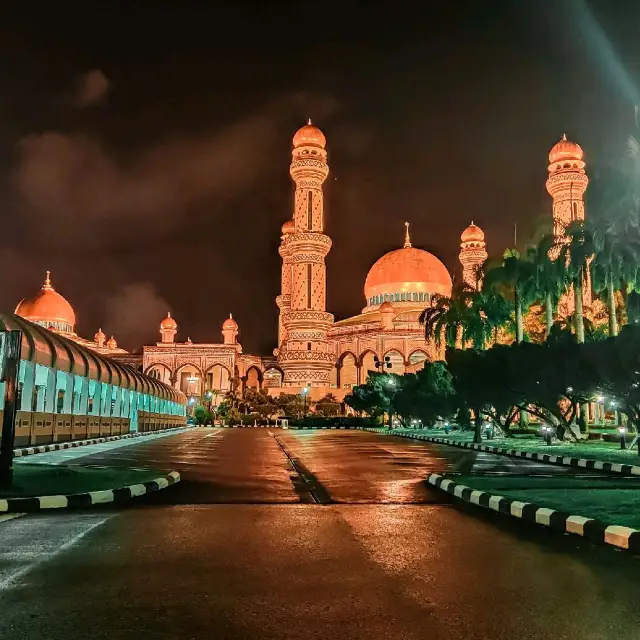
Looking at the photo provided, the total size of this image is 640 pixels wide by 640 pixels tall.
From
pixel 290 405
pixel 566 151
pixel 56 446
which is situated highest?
pixel 566 151

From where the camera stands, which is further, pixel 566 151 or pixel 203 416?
pixel 203 416

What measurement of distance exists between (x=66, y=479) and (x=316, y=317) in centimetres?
6040

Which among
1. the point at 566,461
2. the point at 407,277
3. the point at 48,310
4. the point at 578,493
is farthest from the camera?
the point at 48,310

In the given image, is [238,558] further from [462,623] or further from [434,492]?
[434,492]

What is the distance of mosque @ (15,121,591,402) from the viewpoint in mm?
70312

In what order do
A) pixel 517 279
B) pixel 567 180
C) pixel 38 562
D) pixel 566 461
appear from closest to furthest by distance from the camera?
pixel 38 562 < pixel 566 461 < pixel 517 279 < pixel 567 180

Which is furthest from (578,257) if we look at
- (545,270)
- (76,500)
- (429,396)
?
(76,500)

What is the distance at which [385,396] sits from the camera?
52.9 metres

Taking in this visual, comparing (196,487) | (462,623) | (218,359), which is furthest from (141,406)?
(218,359)

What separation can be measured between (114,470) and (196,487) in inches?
83.4

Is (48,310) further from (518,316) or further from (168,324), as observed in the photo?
(518,316)

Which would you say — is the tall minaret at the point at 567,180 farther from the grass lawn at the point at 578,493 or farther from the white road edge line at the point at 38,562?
the white road edge line at the point at 38,562

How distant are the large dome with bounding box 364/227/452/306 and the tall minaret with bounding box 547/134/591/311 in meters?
23.0

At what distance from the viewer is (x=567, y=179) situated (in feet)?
212
